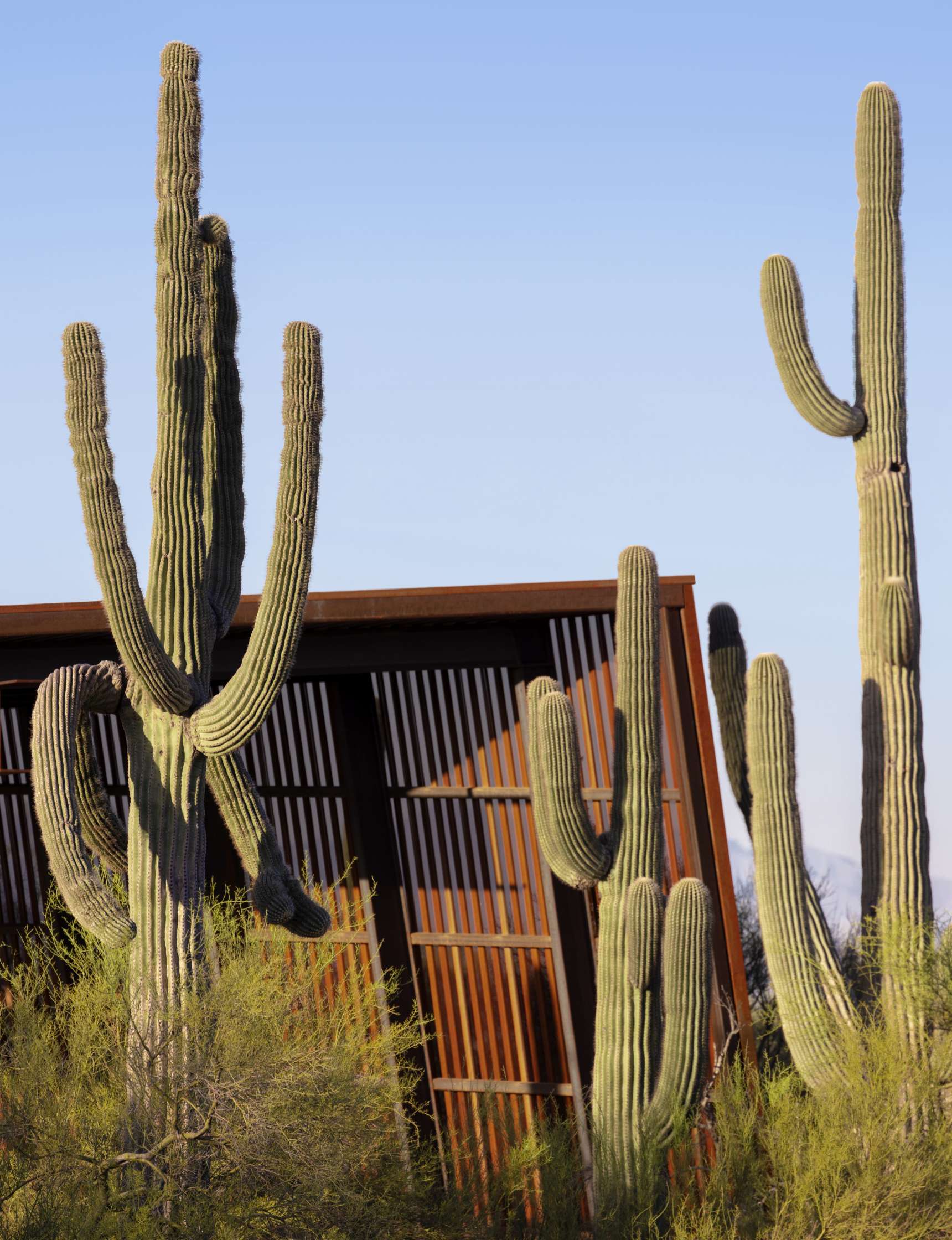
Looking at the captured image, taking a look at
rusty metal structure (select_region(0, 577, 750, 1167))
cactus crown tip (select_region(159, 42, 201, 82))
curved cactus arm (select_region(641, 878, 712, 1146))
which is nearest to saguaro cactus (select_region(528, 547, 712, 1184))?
curved cactus arm (select_region(641, 878, 712, 1146))

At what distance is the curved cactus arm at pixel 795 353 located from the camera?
38.0ft

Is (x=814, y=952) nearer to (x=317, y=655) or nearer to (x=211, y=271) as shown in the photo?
(x=317, y=655)

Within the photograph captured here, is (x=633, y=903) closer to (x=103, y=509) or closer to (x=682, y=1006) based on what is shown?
(x=682, y=1006)

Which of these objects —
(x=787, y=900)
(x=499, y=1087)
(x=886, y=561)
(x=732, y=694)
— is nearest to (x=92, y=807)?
(x=787, y=900)

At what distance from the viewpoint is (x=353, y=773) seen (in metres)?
12.8

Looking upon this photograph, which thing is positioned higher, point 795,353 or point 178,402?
point 795,353

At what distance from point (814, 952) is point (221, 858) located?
179 inches

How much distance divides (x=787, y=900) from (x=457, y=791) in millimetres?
2796

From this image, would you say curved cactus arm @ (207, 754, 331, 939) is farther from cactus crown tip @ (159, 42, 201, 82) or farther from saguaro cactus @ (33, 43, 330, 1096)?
cactus crown tip @ (159, 42, 201, 82)

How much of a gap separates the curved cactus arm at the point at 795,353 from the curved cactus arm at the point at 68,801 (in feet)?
16.9

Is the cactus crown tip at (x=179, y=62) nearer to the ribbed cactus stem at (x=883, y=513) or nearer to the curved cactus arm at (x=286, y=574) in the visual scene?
the curved cactus arm at (x=286, y=574)

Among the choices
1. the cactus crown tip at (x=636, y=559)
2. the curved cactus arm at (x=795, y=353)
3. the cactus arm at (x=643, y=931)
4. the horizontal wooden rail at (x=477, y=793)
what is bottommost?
the cactus arm at (x=643, y=931)

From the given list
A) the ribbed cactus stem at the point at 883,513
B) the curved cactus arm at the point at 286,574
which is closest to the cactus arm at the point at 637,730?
the ribbed cactus stem at the point at 883,513

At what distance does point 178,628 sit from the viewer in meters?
9.29
